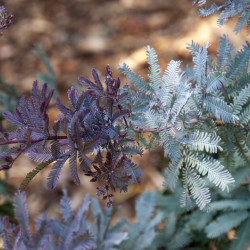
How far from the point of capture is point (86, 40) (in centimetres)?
247

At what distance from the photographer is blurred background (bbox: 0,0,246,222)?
1.94 m

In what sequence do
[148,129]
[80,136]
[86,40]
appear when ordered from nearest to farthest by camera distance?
1. [80,136]
2. [148,129]
3. [86,40]

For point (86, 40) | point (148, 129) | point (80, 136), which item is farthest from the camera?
point (86, 40)

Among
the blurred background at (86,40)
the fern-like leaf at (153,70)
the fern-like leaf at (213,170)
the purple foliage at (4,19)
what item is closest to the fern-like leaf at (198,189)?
the fern-like leaf at (213,170)

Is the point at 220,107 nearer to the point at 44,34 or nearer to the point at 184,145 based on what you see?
the point at 184,145

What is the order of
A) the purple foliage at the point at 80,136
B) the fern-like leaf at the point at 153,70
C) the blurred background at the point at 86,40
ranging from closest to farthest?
the purple foliage at the point at 80,136 < the fern-like leaf at the point at 153,70 < the blurred background at the point at 86,40

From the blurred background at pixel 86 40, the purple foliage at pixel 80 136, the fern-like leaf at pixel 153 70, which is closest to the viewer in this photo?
the purple foliage at pixel 80 136

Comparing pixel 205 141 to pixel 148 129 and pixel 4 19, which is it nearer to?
pixel 148 129

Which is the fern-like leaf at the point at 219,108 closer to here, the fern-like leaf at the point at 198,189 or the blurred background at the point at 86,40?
the fern-like leaf at the point at 198,189

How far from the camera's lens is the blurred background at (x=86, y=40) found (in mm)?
1943

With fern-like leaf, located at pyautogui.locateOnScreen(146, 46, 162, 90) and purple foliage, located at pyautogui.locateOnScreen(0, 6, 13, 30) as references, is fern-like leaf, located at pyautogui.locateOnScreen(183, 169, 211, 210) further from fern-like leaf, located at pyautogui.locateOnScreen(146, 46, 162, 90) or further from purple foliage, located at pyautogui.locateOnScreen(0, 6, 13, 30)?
purple foliage, located at pyautogui.locateOnScreen(0, 6, 13, 30)

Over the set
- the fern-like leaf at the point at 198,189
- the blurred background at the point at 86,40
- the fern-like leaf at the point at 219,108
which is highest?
the blurred background at the point at 86,40

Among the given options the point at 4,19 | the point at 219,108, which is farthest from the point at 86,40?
the point at 219,108

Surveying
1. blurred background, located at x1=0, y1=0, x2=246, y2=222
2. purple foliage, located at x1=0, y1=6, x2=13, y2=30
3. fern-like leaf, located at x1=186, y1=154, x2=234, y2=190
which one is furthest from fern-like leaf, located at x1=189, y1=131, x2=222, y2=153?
blurred background, located at x1=0, y1=0, x2=246, y2=222
